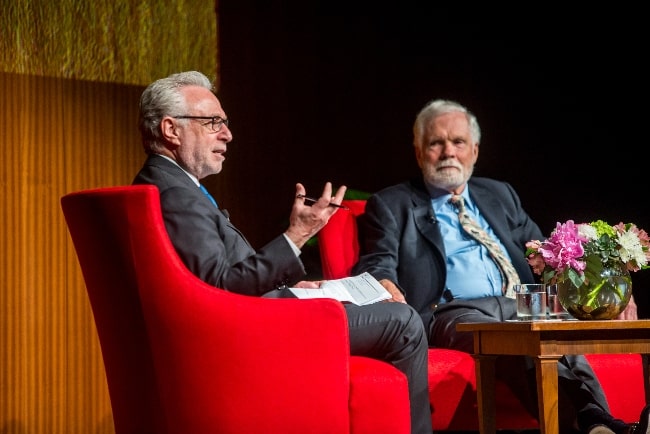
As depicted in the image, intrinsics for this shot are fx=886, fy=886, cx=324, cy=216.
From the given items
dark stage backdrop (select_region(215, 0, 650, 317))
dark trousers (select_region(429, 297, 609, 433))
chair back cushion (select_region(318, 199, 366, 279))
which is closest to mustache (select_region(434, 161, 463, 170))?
chair back cushion (select_region(318, 199, 366, 279))

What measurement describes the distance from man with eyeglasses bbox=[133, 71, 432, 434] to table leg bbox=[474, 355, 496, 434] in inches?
14.0

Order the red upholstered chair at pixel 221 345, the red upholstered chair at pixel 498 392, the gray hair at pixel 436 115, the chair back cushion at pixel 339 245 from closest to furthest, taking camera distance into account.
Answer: the red upholstered chair at pixel 221 345
the red upholstered chair at pixel 498 392
the chair back cushion at pixel 339 245
the gray hair at pixel 436 115

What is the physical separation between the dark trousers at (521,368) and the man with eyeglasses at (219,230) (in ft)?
1.73

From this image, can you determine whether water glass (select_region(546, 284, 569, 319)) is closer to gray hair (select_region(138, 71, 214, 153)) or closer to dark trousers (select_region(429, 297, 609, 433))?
dark trousers (select_region(429, 297, 609, 433))

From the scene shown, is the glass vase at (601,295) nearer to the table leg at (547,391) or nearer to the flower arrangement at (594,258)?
the flower arrangement at (594,258)

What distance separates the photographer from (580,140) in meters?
4.18

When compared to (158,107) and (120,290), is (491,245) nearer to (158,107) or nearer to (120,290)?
(158,107)

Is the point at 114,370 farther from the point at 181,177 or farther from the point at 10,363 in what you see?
the point at 10,363

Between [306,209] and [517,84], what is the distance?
7.59 ft

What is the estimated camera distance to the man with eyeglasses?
7.20 ft

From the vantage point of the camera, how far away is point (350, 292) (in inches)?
94.7

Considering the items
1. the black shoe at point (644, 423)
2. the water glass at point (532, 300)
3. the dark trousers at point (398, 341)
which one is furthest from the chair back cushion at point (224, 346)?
the black shoe at point (644, 423)

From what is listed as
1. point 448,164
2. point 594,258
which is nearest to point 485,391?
point 594,258

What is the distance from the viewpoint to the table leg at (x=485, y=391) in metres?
2.69
